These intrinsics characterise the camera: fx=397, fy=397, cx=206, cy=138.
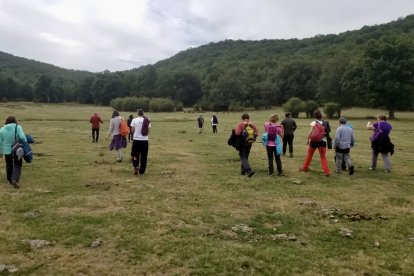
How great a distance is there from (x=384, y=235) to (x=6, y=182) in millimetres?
11263

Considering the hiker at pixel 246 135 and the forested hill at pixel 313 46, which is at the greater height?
the forested hill at pixel 313 46

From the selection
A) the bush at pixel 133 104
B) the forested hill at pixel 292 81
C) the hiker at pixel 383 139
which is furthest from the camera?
the bush at pixel 133 104

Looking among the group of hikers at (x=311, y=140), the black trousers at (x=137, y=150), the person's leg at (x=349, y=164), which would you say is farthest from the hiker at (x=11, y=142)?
the person's leg at (x=349, y=164)

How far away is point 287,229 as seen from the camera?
8352mm

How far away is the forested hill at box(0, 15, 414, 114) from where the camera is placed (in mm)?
63469

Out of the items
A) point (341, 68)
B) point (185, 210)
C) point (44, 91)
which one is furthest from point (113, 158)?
point (44, 91)

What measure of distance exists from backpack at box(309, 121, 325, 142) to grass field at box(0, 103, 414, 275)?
1.39m

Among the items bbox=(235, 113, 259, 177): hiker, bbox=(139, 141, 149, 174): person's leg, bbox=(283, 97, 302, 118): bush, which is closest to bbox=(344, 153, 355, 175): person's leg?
bbox=(235, 113, 259, 177): hiker

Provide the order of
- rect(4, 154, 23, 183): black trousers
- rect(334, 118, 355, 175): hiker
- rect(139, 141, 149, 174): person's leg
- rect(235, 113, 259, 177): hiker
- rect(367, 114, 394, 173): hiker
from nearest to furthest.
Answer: rect(4, 154, 23, 183): black trousers
rect(235, 113, 259, 177): hiker
rect(139, 141, 149, 174): person's leg
rect(334, 118, 355, 175): hiker
rect(367, 114, 394, 173): hiker

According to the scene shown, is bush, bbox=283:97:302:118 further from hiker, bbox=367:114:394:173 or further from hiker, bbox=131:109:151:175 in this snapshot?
hiker, bbox=131:109:151:175

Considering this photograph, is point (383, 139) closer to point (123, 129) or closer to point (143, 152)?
point (143, 152)

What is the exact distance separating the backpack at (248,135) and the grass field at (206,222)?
1307 millimetres

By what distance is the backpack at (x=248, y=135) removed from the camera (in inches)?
557

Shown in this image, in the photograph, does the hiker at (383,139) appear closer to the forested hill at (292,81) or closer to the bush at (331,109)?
the forested hill at (292,81)
